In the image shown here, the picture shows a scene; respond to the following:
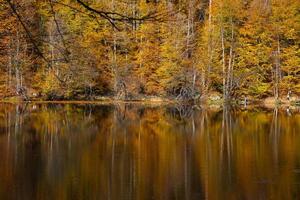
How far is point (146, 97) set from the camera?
4756 centimetres

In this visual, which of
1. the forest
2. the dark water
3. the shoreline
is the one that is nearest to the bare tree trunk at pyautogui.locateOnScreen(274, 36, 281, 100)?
the forest

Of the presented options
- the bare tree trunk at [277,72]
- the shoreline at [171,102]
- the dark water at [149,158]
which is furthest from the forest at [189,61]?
the dark water at [149,158]

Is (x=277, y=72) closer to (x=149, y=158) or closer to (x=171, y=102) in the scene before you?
(x=171, y=102)

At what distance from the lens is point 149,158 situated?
1722 cm

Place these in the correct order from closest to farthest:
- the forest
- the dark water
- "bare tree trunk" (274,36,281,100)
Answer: the dark water, "bare tree trunk" (274,36,281,100), the forest

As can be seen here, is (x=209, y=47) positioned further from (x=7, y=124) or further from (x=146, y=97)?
(x=7, y=124)

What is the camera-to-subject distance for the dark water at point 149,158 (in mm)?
12508

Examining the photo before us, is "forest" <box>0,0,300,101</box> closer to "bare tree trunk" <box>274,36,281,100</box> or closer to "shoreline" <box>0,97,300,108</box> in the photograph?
"bare tree trunk" <box>274,36,281,100</box>

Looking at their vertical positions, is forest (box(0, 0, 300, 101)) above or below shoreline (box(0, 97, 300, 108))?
above

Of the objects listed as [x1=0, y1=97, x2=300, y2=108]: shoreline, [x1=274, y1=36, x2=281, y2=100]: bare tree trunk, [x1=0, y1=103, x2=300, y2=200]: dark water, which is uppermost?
[x1=274, y1=36, x2=281, y2=100]: bare tree trunk

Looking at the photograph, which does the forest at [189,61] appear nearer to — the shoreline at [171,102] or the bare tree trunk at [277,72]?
the bare tree trunk at [277,72]

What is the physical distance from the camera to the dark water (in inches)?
492

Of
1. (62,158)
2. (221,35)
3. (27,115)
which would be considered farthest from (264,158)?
(221,35)

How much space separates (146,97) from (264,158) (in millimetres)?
30612
